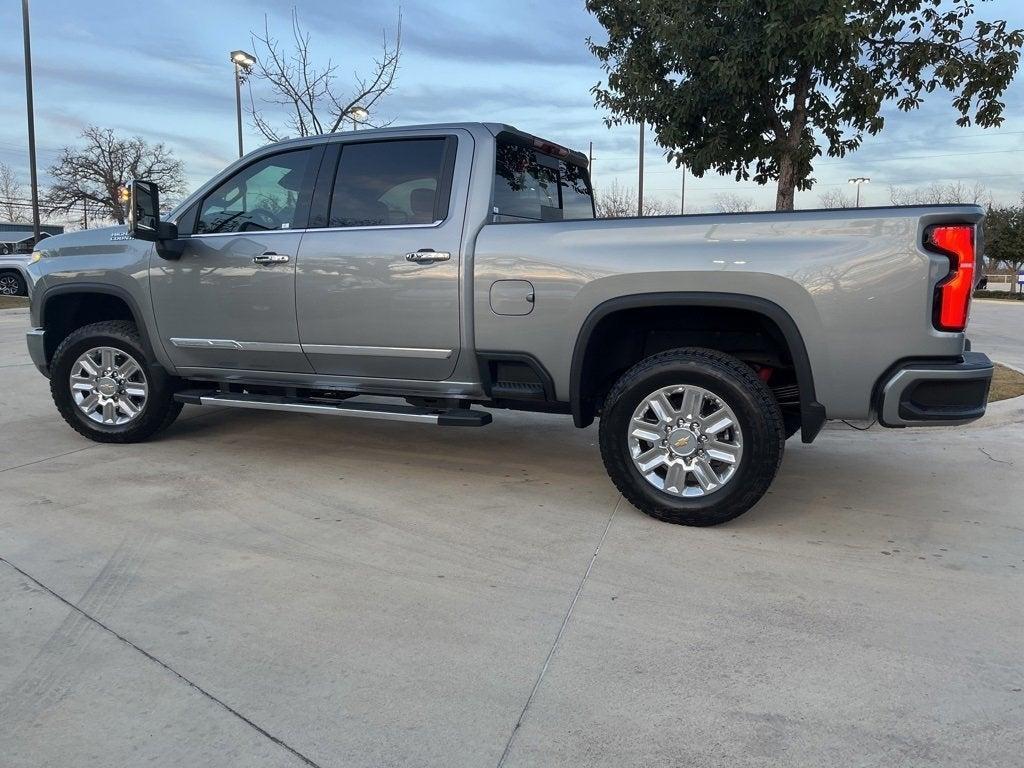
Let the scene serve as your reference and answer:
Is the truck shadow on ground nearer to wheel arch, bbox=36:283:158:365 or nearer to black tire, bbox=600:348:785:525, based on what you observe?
black tire, bbox=600:348:785:525

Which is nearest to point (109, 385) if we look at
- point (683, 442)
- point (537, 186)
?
point (537, 186)

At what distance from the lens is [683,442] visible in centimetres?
421

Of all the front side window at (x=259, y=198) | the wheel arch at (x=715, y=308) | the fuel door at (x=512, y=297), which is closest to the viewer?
the wheel arch at (x=715, y=308)

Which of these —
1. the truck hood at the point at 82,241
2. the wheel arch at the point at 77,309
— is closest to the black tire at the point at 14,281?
the wheel arch at the point at 77,309

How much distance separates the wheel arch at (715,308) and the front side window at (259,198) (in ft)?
6.81

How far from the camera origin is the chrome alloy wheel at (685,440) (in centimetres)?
415

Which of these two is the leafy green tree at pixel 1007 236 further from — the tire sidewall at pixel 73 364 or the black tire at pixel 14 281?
the tire sidewall at pixel 73 364

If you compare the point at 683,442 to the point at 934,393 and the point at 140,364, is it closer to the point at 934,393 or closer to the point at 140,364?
the point at 934,393

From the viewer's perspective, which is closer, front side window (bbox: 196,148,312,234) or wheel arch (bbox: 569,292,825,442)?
wheel arch (bbox: 569,292,825,442)

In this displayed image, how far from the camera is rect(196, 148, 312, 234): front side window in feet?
17.4

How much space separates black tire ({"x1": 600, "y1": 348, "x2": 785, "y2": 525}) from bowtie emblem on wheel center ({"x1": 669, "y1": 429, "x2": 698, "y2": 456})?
0.22 m

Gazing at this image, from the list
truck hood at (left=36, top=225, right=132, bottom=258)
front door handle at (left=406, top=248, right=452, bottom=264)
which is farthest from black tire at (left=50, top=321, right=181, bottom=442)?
front door handle at (left=406, top=248, right=452, bottom=264)

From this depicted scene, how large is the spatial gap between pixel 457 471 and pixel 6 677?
2962 millimetres

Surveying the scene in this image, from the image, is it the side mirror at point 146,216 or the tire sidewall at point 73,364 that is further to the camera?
the tire sidewall at point 73,364
